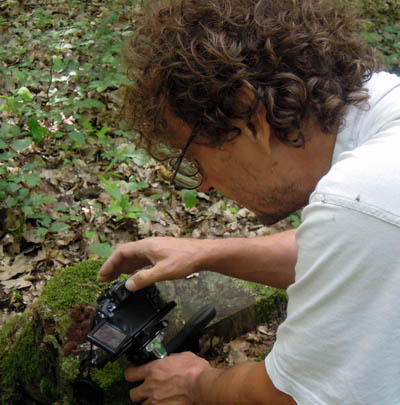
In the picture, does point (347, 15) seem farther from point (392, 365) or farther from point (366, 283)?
point (392, 365)

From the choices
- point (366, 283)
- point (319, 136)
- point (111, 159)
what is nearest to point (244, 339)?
point (319, 136)

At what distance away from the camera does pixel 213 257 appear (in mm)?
1982

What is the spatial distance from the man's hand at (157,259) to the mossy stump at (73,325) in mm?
347

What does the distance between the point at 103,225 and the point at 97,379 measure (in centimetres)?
163

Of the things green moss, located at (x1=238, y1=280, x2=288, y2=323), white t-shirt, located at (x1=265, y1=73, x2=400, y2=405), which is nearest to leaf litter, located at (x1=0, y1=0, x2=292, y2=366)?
green moss, located at (x1=238, y1=280, x2=288, y2=323)

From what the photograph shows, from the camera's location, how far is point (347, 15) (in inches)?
71.3

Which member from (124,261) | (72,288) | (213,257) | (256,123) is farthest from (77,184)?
(256,123)

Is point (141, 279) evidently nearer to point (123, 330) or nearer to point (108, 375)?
point (123, 330)

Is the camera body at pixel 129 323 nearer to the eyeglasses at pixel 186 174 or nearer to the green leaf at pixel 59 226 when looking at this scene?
the eyeglasses at pixel 186 174

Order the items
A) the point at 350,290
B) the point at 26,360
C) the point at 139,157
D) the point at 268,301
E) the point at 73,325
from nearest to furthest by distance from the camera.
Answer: the point at 350,290
the point at 73,325
the point at 26,360
the point at 268,301
the point at 139,157

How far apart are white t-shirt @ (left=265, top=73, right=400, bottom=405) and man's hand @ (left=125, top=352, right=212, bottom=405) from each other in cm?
67

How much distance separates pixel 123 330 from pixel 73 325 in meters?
0.54

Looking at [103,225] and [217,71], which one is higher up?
[217,71]

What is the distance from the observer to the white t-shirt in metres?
1.05
